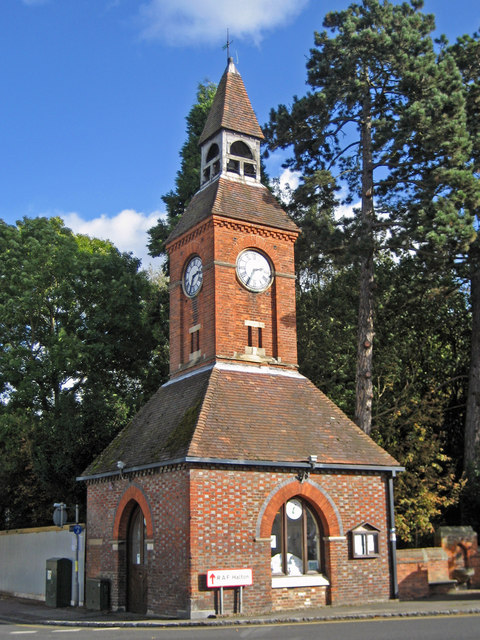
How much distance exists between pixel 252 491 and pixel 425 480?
9.57 m

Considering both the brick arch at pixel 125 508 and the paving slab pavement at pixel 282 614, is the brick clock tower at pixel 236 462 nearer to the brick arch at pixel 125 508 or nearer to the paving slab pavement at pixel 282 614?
the brick arch at pixel 125 508

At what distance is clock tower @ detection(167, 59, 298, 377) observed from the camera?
2220cm

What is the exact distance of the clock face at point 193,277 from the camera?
76.1ft

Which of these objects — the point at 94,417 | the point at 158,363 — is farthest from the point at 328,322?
the point at 94,417

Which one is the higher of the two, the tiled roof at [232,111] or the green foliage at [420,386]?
the tiled roof at [232,111]

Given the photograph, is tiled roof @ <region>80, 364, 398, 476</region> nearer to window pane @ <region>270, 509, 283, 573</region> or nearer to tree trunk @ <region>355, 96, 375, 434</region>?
window pane @ <region>270, 509, 283, 573</region>

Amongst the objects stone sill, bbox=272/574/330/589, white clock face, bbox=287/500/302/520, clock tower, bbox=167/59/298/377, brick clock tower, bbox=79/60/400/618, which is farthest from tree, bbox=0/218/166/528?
stone sill, bbox=272/574/330/589

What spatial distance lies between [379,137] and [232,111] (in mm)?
5270

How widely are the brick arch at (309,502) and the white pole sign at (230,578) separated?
1.13 m

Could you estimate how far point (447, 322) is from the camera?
108 ft

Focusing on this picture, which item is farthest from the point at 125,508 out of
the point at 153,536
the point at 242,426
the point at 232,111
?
the point at 232,111

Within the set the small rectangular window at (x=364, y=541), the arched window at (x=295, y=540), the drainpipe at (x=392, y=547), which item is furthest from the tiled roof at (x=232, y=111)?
the small rectangular window at (x=364, y=541)

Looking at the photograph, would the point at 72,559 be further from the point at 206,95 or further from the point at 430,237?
the point at 206,95

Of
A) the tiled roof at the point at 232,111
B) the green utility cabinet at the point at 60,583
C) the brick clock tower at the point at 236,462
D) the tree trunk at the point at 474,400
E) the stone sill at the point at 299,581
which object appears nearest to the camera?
the brick clock tower at the point at 236,462
